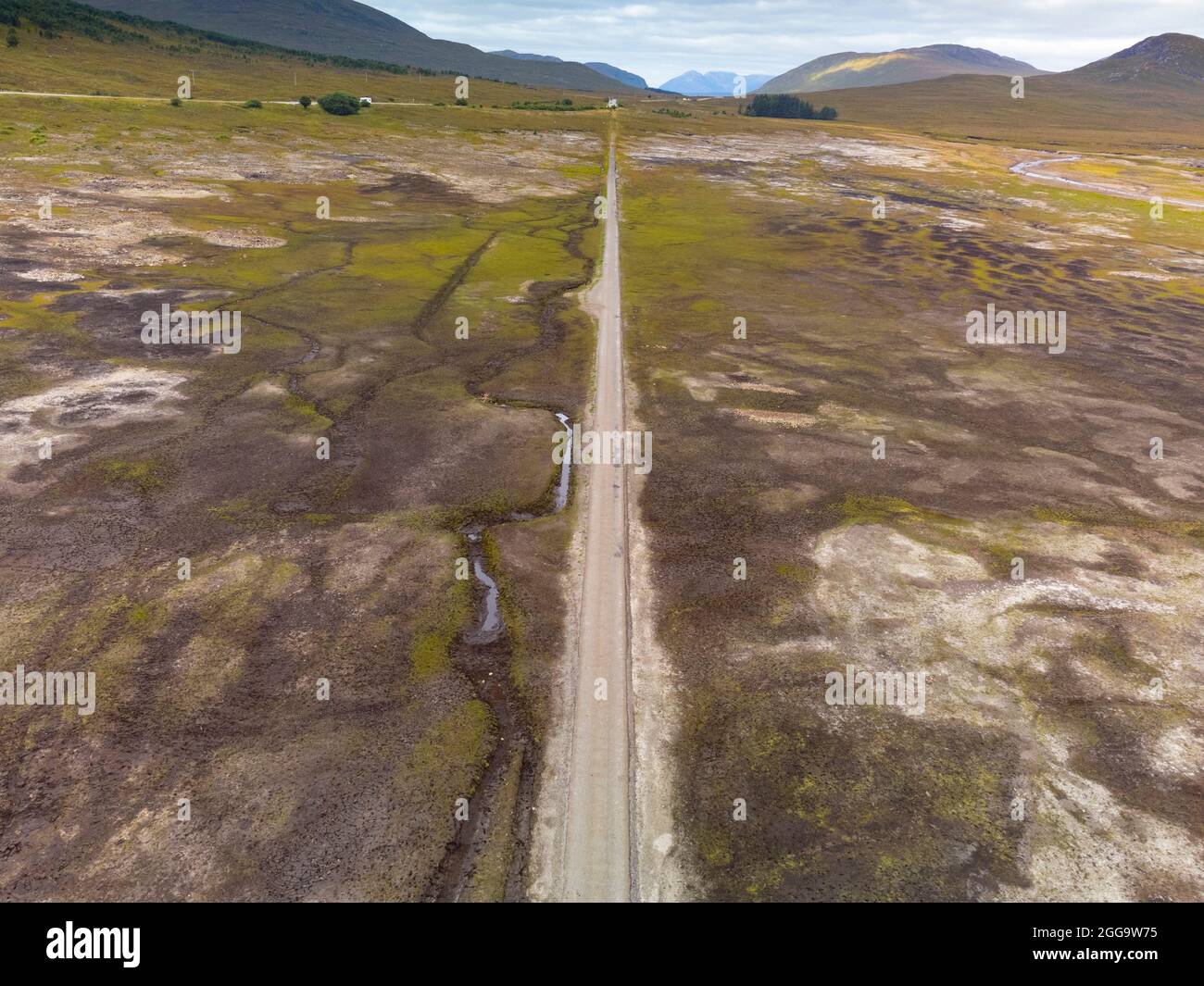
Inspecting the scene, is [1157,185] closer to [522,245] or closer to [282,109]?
[522,245]

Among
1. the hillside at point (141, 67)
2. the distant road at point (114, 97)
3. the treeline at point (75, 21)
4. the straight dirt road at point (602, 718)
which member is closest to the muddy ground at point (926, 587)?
the straight dirt road at point (602, 718)

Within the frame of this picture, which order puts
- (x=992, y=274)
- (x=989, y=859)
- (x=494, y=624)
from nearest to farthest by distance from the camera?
(x=989, y=859) < (x=494, y=624) < (x=992, y=274)

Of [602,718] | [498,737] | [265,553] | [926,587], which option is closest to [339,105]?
[265,553]

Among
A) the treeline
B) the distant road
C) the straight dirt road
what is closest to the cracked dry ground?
the straight dirt road

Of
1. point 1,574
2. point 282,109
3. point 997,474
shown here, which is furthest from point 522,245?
point 282,109

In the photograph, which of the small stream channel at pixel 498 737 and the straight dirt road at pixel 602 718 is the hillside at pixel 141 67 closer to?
the straight dirt road at pixel 602 718

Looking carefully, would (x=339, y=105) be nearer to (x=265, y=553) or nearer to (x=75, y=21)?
(x=75, y=21)
